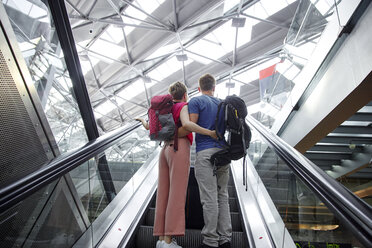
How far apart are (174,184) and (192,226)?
4.56 ft

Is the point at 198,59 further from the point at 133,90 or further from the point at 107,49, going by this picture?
the point at 133,90

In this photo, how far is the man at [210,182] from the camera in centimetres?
275

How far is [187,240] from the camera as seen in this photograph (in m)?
3.20

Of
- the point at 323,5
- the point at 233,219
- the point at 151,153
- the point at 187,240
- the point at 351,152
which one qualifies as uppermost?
the point at 323,5

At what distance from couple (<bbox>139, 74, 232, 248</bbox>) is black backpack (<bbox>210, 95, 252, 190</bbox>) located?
9 cm

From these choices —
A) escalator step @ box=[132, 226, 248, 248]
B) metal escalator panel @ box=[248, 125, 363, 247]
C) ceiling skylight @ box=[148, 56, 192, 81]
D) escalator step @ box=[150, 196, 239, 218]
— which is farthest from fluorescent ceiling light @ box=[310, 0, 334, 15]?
ceiling skylight @ box=[148, 56, 192, 81]

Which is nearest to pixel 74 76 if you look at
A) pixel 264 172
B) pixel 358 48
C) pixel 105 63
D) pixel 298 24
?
pixel 264 172

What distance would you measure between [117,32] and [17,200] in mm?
15436

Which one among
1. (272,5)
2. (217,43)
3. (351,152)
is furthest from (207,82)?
(217,43)

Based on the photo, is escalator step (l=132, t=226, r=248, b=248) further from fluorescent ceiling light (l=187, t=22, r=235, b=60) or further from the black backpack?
fluorescent ceiling light (l=187, t=22, r=235, b=60)

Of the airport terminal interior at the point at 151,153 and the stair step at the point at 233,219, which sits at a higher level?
the airport terminal interior at the point at 151,153

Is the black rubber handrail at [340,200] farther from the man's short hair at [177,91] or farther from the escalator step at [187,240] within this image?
the man's short hair at [177,91]

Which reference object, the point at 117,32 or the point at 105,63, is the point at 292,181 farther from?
the point at 105,63

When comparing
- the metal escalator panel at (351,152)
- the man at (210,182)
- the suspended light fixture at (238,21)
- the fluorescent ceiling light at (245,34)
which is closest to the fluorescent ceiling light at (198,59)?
the fluorescent ceiling light at (245,34)
